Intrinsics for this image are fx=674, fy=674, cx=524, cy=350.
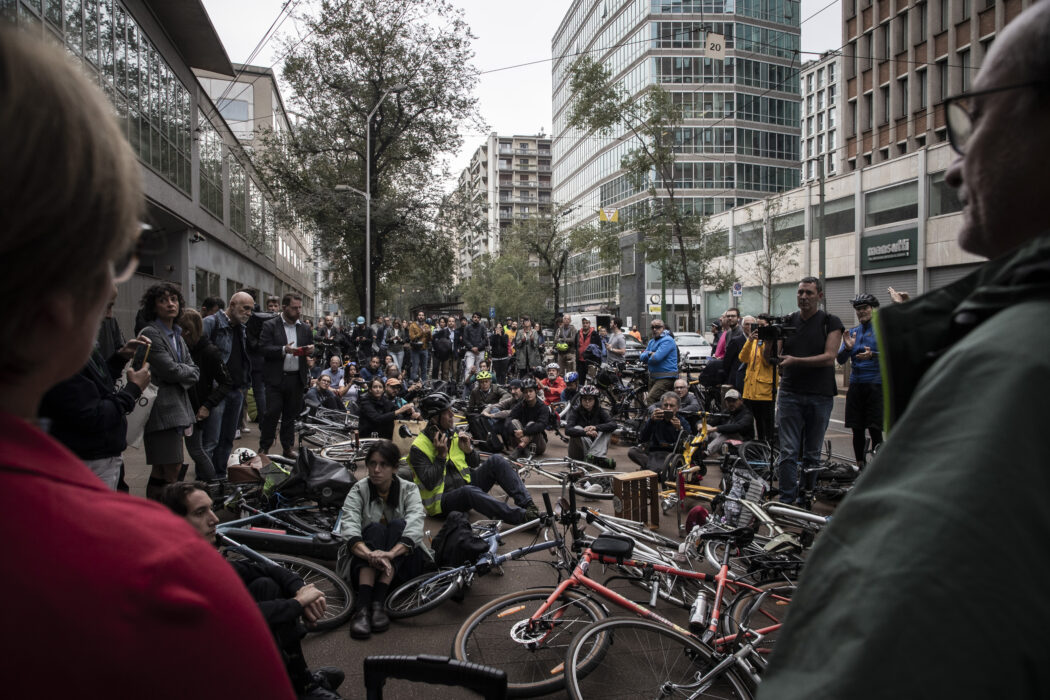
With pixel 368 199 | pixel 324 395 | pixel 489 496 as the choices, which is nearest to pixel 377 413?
pixel 324 395

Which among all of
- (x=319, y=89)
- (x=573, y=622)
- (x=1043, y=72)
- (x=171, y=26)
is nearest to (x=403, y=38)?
(x=319, y=89)

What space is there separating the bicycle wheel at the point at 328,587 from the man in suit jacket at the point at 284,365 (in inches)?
145

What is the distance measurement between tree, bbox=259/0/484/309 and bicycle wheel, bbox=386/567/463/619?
24.0 m

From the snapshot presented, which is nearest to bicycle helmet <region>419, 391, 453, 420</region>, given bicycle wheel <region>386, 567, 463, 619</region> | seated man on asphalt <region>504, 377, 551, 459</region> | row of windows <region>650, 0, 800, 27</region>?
bicycle wheel <region>386, 567, 463, 619</region>

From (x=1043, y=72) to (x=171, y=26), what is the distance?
881 inches

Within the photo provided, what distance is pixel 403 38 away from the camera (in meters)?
26.6

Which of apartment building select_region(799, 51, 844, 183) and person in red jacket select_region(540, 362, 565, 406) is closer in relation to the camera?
person in red jacket select_region(540, 362, 565, 406)

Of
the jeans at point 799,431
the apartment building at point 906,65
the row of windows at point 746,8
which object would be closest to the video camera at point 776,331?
the jeans at point 799,431

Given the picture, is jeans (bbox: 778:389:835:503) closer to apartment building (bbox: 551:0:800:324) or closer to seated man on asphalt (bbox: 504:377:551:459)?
seated man on asphalt (bbox: 504:377:551:459)

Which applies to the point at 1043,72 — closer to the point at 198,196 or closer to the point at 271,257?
the point at 198,196

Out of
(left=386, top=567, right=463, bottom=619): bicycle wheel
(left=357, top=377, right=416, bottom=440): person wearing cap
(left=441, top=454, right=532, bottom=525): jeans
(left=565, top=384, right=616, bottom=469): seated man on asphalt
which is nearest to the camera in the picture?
(left=386, top=567, right=463, bottom=619): bicycle wheel

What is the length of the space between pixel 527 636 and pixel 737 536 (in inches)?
59.9

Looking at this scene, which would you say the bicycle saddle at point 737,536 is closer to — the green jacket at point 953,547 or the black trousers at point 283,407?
the green jacket at point 953,547

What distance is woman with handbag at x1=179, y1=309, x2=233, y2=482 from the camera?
6.41 m
